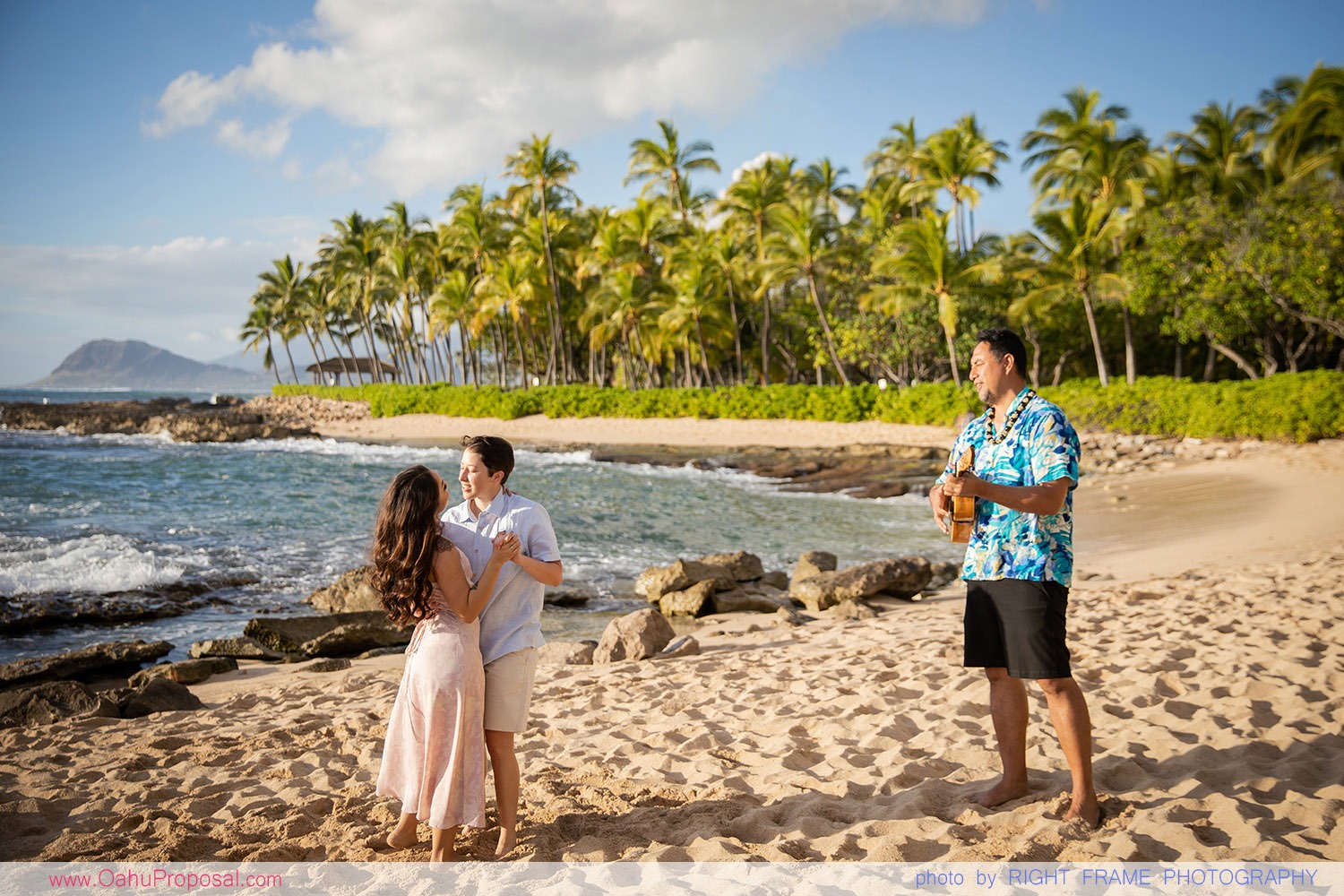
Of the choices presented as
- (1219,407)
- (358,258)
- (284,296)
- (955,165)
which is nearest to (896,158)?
(955,165)

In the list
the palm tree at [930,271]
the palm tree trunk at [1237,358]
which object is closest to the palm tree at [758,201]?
the palm tree at [930,271]

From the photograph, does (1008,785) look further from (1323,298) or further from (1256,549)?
(1323,298)

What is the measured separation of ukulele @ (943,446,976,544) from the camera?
311cm

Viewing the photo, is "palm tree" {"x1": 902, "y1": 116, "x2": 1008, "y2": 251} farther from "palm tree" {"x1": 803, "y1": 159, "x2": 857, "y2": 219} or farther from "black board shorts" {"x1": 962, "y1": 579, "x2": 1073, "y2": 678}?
"black board shorts" {"x1": 962, "y1": 579, "x2": 1073, "y2": 678}

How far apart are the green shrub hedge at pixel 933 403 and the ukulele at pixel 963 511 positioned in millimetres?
20411

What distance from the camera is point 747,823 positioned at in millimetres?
3309

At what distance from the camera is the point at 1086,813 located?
3061 mm

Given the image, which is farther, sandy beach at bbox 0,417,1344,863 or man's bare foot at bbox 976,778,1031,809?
man's bare foot at bbox 976,778,1031,809

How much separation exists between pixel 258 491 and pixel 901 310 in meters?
23.7

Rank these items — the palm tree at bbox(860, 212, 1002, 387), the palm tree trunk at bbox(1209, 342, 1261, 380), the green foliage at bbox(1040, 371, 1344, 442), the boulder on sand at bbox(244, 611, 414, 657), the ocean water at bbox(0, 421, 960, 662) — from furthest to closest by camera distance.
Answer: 1. the palm tree at bbox(860, 212, 1002, 387)
2. the palm tree trunk at bbox(1209, 342, 1261, 380)
3. the green foliage at bbox(1040, 371, 1344, 442)
4. the ocean water at bbox(0, 421, 960, 662)
5. the boulder on sand at bbox(244, 611, 414, 657)

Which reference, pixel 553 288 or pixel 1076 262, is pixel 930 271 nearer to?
pixel 1076 262

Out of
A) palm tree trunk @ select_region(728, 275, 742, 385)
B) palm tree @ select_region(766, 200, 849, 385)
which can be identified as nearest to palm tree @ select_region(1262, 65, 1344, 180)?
palm tree @ select_region(766, 200, 849, 385)

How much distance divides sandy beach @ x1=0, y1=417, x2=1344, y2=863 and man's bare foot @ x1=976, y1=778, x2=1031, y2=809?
0.18 feet

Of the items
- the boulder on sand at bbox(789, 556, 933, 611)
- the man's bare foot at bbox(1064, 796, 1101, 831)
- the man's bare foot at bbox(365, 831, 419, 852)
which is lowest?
the boulder on sand at bbox(789, 556, 933, 611)
